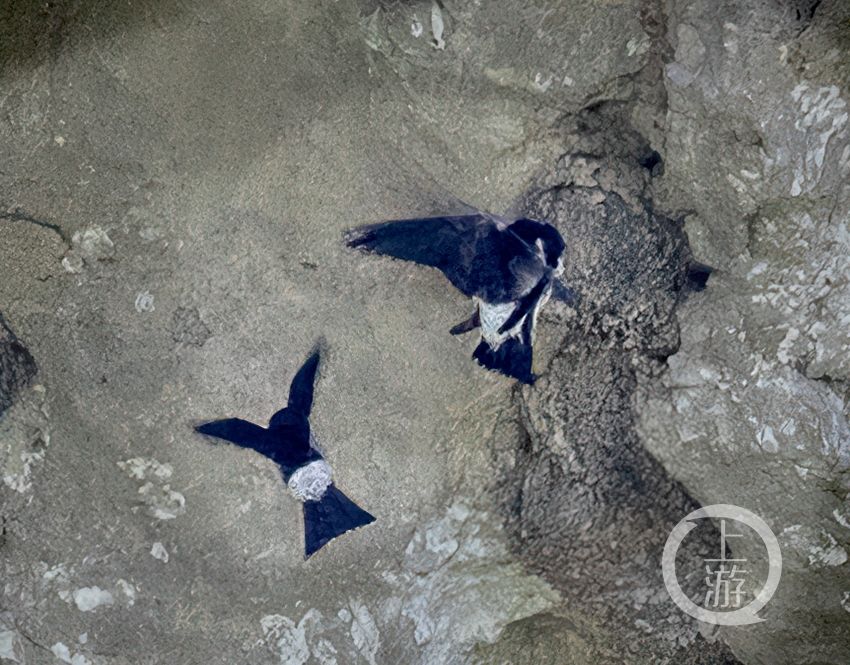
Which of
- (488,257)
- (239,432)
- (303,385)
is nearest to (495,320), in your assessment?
(488,257)

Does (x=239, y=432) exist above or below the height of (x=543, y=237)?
below

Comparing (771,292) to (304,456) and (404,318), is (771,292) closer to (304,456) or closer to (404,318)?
(404,318)

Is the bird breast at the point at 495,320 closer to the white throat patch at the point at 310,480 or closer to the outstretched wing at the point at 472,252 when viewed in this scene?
the outstretched wing at the point at 472,252

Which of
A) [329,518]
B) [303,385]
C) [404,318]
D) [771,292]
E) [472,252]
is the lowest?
[329,518]

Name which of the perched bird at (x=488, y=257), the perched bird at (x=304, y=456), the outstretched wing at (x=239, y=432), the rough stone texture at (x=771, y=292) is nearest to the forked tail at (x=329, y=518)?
the perched bird at (x=304, y=456)

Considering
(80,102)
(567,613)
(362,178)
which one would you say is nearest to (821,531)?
(567,613)

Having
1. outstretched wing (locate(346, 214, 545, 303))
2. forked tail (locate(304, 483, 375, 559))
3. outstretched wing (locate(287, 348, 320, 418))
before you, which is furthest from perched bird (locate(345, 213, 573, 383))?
forked tail (locate(304, 483, 375, 559))

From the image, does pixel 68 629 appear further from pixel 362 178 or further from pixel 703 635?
pixel 703 635
